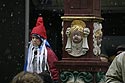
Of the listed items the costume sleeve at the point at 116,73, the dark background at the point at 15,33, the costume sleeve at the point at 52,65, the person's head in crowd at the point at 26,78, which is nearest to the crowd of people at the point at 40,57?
the costume sleeve at the point at 52,65

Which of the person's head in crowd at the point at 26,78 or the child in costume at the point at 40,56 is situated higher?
the person's head in crowd at the point at 26,78

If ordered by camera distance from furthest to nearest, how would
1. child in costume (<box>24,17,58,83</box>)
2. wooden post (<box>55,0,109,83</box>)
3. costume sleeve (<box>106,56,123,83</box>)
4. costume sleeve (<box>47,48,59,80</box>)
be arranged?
child in costume (<box>24,17,58,83</box>) → costume sleeve (<box>47,48,59,80</box>) → wooden post (<box>55,0,109,83</box>) → costume sleeve (<box>106,56,123,83</box>)

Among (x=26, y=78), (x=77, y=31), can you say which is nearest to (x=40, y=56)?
(x=77, y=31)

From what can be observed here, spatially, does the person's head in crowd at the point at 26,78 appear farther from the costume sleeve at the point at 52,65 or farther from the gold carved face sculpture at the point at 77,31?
the costume sleeve at the point at 52,65

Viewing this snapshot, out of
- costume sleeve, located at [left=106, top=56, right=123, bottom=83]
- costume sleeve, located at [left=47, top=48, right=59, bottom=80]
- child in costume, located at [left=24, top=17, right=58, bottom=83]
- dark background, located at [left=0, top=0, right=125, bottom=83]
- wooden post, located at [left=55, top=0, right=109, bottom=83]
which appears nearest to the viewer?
costume sleeve, located at [left=106, top=56, right=123, bottom=83]

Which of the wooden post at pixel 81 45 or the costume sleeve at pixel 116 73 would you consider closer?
the costume sleeve at pixel 116 73

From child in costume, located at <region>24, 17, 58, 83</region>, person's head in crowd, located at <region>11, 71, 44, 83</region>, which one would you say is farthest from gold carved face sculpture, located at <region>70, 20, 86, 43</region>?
person's head in crowd, located at <region>11, 71, 44, 83</region>

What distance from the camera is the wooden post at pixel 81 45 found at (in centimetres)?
720

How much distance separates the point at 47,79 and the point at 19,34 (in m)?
5.52

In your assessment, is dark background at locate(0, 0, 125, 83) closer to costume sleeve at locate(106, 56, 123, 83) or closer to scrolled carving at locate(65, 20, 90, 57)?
scrolled carving at locate(65, 20, 90, 57)

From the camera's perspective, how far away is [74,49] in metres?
7.33

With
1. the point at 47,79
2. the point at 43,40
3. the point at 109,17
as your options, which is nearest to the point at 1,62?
the point at 109,17

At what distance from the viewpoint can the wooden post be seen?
7.20 metres

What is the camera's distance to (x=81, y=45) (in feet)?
23.9
